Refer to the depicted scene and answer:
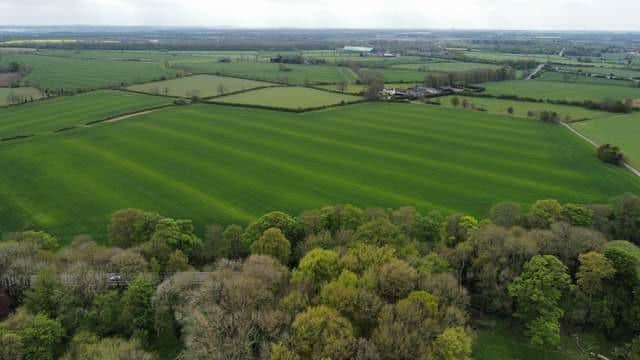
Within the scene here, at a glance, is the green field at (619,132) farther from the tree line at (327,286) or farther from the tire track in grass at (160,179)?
the tire track in grass at (160,179)

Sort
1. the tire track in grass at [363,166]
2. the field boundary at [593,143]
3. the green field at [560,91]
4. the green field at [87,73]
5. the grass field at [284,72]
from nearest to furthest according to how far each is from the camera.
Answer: the tire track in grass at [363,166] < the field boundary at [593,143] < the green field at [560,91] < the green field at [87,73] < the grass field at [284,72]

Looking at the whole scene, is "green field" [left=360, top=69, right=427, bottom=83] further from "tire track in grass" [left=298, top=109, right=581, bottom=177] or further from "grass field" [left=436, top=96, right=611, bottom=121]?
"tire track in grass" [left=298, top=109, right=581, bottom=177]

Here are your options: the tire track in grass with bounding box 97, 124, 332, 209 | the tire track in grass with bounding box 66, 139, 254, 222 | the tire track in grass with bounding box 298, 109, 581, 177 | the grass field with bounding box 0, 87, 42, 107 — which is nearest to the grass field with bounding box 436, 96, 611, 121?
the tire track in grass with bounding box 298, 109, 581, 177

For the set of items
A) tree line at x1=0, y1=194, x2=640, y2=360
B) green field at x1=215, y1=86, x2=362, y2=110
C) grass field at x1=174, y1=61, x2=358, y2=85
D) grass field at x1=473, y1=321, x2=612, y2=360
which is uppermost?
grass field at x1=174, y1=61, x2=358, y2=85

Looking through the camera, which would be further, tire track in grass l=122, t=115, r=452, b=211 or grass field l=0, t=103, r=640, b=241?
tire track in grass l=122, t=115, r=452, b=211

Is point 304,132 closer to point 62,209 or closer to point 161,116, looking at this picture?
point 161,116

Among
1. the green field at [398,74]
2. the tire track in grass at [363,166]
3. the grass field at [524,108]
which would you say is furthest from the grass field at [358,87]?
the tire track in grass at [363,166]

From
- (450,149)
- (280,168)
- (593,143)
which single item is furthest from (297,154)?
(593,143)

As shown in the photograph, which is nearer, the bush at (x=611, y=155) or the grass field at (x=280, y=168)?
the grass field at (x=280, y=168)
